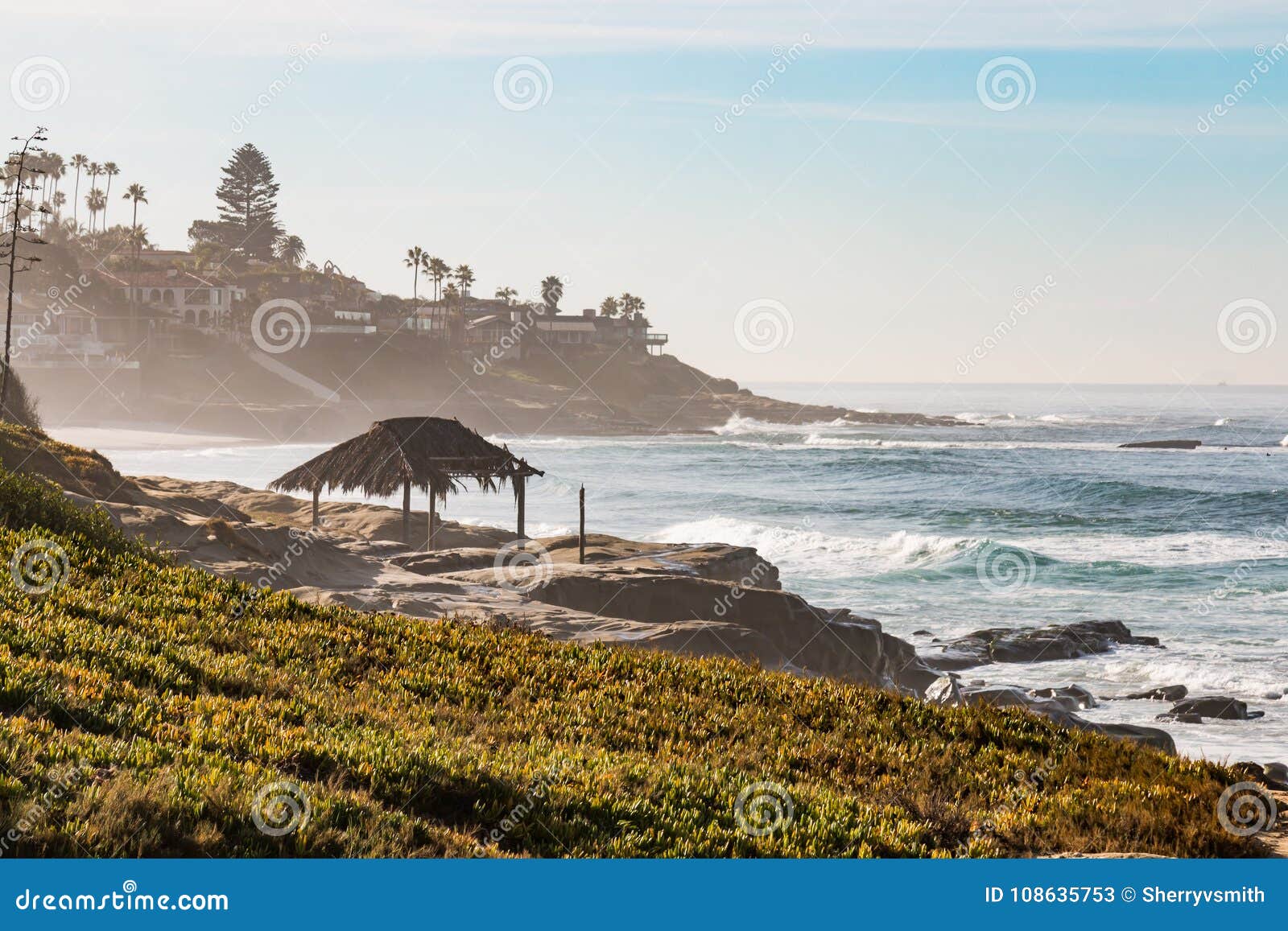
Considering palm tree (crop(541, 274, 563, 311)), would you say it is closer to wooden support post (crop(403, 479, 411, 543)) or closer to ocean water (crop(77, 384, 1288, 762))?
ocean water (crop(77, 384, 1288, 762))

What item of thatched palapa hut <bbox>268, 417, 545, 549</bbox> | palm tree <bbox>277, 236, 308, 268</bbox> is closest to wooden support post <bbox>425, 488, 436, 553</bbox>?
thatched palapa hut <bbox>268, 417, 545, 549</bbox>

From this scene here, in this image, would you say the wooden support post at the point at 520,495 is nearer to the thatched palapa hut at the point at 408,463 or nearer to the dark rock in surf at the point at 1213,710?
the thatched palapa hut at the point at 408,463

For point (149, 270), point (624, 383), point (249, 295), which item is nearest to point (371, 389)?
point (249, 295)

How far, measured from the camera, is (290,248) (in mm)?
143125

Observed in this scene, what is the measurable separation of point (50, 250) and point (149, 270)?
1067 cm

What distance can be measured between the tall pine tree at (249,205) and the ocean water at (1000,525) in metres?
53.9

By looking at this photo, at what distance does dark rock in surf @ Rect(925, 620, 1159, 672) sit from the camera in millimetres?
27406

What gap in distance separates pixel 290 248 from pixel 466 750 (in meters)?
144

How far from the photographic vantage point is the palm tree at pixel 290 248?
142 m

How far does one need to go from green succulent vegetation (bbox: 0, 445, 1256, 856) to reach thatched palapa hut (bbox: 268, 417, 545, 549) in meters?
17.8

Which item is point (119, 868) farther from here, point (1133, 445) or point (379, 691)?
point (1133, 445)

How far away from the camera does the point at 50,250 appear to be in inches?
4136

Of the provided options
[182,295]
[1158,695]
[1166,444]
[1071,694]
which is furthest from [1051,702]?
[182,295]

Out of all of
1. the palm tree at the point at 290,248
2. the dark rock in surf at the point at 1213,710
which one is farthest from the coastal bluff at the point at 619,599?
the palm tree at the point at 290,248
